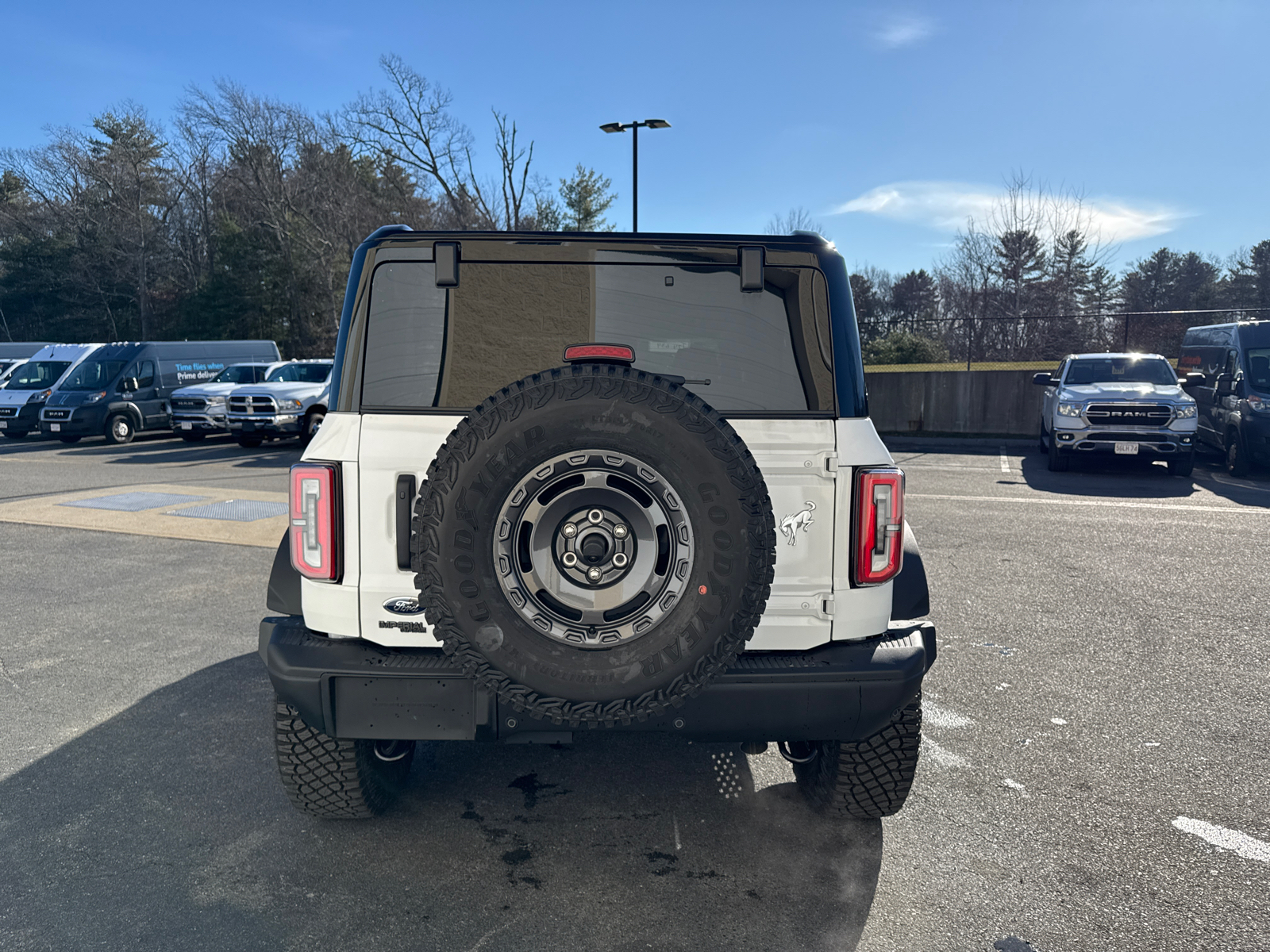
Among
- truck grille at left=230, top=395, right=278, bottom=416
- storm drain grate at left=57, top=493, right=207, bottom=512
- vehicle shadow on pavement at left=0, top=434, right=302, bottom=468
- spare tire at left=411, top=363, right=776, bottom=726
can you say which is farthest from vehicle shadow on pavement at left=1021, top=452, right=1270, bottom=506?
truck grille at left=230, top=395, right=278, bottom=416

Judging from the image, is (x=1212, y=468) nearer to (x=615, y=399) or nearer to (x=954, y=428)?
(x=954, y=428)

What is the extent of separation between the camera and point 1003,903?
2.89 m

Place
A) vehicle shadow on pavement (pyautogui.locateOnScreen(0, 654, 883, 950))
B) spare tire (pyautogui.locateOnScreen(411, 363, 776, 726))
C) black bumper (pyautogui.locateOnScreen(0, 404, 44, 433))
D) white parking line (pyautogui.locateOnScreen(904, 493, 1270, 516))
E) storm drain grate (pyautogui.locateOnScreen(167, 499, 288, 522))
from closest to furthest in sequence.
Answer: spare tire (pyautogui.locateOnScreen(411, 363, 776, 726)) → vehicle shadow on pavement (pyautogui.locateOnScreen(0, 654, 883, 950)) → storm drain grate (pyautogui.locateOnScreen(167, 499, 288, 522)) → white parking line (pyautogui.locateOnScreen(904, 493, 1270, 516)) → black bumper (pyautogui.locateOnScreen(0, 404, 44, 433))

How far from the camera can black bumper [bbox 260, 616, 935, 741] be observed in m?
2.78

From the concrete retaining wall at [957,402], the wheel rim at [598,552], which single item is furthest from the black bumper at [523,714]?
the concrete retaining wall at [957,402]

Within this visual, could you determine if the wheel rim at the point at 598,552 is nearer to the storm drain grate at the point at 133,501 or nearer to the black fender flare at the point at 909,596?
the black fender flare at the point at 909,596

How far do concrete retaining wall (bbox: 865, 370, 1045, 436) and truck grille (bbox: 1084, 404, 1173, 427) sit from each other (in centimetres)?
759

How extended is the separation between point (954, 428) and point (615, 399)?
21.2m

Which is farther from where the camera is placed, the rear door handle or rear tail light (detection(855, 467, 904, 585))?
rear tail light (detection(855, 467, 904, 585))

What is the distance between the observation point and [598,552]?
2.53m

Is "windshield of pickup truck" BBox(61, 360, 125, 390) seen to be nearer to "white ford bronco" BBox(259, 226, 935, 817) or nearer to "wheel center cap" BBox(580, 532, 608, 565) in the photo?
"white ford bronco" BBox(259, 226, 935, 817)

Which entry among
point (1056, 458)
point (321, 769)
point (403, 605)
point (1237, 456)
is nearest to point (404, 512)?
point (403, 605)

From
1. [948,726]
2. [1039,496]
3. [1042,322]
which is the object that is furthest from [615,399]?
[1042,322]

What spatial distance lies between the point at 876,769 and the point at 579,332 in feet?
5.92
